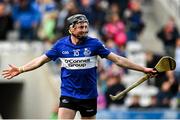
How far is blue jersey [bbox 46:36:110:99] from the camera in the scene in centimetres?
Result: 1128

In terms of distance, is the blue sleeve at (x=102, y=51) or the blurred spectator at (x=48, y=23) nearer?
the blue sleeve at (x=102, y=51)

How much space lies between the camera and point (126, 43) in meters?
21.2

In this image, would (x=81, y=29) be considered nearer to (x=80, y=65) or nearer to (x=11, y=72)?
(x=80, y=65)

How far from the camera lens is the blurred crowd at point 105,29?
18.9 meters

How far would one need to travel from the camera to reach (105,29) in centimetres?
2127

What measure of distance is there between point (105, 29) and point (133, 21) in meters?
1.13

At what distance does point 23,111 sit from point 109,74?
2.74 m

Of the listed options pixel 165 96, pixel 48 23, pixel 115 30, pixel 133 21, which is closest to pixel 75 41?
pixel 165 96

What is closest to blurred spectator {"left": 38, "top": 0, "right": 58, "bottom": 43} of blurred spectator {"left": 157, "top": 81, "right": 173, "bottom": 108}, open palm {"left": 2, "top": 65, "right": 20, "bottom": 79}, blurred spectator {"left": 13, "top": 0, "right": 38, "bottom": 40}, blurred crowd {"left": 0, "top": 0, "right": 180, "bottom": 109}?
blurred crowd {"left": 0, "top": 0, "right": 180, "bottom": 109}

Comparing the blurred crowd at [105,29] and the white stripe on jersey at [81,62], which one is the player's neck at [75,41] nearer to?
the white stripe on jersey at [81,62]

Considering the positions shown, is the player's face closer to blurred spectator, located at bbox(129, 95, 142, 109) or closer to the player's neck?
the player's neck

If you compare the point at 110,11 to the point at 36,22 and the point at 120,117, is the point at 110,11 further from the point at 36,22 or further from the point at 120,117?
the point at 120,117

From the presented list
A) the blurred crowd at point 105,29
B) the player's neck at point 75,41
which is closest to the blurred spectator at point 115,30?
the blurred crowd at point 105,29

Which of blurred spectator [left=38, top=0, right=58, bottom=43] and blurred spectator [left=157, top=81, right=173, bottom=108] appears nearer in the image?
blurred spectator [left=157, top=81, right=173, bottom=108]
